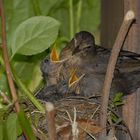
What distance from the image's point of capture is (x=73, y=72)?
83.4 inches

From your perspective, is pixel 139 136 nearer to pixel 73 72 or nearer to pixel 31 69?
pixel 73 72

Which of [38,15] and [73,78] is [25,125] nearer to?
[73,78]

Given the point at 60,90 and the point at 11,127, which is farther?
the point at 60,90

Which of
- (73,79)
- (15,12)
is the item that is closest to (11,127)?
(73,79)

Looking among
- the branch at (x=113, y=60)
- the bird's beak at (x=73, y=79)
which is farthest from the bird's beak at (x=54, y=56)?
the branch at (x=113, y=60)

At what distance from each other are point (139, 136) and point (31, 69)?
1.67 feet

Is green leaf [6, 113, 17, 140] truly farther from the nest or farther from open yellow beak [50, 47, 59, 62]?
open yellow beak [50, 47, 59, 62]

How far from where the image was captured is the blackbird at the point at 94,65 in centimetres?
202

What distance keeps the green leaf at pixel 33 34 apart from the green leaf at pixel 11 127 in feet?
0.65

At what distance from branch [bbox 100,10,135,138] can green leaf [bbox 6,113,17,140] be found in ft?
0.76

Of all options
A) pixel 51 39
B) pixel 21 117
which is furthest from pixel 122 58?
pixel 21 117

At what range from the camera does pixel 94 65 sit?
2.12 metres

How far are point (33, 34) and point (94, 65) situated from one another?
39cm

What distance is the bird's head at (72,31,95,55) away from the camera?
2093 mm
